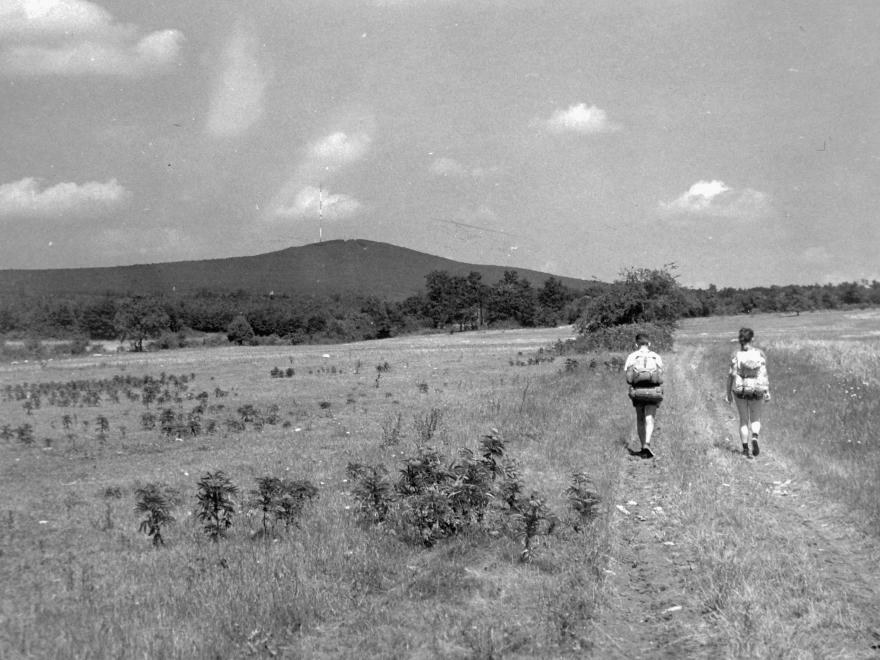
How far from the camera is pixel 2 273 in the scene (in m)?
184

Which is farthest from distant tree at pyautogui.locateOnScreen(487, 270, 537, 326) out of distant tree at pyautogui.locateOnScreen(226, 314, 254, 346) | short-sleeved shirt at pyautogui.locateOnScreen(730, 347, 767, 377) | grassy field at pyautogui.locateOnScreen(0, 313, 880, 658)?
short-sleeved shirt at pyautogui.locateOnScreen(730, 347, 767, 377)

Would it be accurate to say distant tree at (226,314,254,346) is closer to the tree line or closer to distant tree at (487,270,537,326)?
the tree line

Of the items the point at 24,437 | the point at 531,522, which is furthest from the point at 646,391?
the point at 24,437

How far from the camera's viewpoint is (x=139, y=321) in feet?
325

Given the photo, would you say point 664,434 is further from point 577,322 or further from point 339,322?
point 339,322

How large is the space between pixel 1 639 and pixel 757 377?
11.6m

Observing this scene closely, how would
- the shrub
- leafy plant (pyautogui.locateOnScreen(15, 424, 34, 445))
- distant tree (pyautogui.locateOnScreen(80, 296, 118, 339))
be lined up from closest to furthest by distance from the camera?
the shrub
leafy plant (pyautogui.locateOnScreen(15, 424, 34, 445))
distant tree (pyautogui.locateOnScreen(80, 296, 118, 339))

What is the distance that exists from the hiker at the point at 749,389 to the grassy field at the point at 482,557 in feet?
1.47

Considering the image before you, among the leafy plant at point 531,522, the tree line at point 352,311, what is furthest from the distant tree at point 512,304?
the leafy plant at point 531,522

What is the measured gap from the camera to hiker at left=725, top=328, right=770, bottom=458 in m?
13.0

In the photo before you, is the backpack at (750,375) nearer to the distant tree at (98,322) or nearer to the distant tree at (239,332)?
the distant tree at (239,332)

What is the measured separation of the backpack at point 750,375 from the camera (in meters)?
13.1

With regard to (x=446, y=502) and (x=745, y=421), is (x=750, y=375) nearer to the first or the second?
(x=745, y=421)

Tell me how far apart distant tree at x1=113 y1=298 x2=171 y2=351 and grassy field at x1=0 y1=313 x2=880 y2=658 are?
85.9 metres
